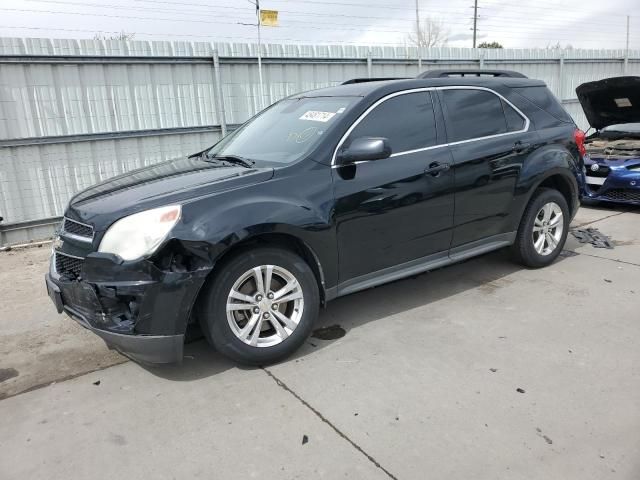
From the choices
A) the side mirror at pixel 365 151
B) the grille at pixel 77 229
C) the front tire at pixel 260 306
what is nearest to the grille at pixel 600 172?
the side mirror at pixel 365 151

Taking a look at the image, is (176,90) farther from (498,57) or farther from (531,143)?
(498,57)

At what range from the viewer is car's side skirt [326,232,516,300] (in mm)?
3744

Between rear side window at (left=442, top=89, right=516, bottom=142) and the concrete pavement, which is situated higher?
rear side window at (left=442, top=89, right=516, bottom=142)

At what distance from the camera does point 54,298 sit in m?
3.38

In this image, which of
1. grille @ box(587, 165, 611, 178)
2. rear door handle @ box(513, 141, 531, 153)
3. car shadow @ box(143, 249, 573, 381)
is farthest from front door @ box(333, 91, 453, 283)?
grille @ box(587, 165, 611, 178)

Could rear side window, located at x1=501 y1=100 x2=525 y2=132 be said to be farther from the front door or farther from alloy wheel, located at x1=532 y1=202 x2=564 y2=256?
the front door

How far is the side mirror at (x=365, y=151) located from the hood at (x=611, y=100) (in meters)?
5.66

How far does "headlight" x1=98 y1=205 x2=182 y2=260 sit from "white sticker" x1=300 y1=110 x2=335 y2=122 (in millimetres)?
1376

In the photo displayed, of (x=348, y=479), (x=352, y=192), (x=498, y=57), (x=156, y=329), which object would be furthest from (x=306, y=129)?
(x=498, y=57)

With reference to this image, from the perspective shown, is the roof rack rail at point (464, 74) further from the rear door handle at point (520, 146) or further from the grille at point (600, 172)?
the grille at point (600, 172)

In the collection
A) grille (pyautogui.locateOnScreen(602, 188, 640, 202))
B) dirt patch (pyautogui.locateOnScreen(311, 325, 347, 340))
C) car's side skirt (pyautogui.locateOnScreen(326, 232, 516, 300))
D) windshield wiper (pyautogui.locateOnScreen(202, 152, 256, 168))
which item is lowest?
dirt patch (pyautogui.locateOnScreen(311, 325, 347, 340))

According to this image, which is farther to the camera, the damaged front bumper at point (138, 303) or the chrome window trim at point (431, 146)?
the chrome window trim at point (431, 146)

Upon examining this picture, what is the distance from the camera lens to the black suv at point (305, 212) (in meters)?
3.01

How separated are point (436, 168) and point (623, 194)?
4887 millimetres
